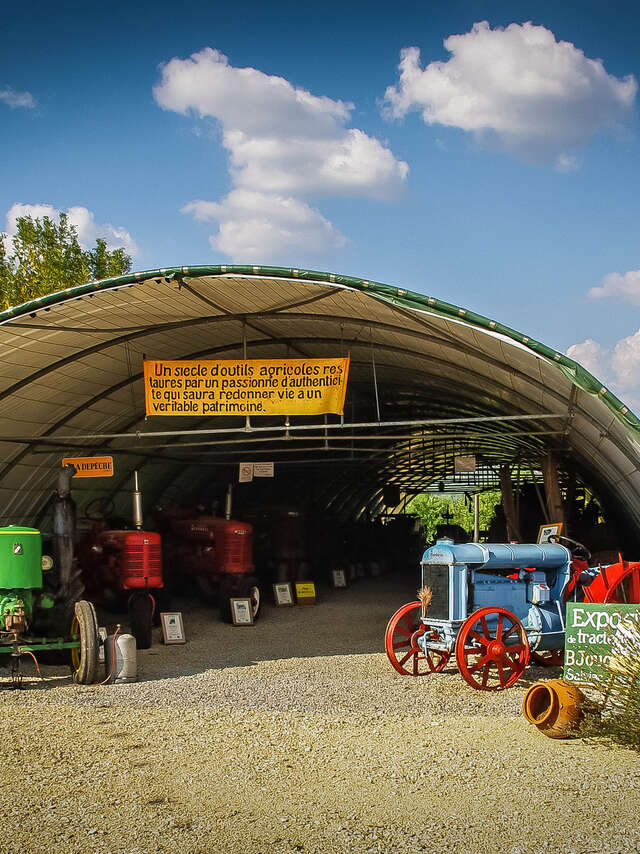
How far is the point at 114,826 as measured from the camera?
14.0 feet

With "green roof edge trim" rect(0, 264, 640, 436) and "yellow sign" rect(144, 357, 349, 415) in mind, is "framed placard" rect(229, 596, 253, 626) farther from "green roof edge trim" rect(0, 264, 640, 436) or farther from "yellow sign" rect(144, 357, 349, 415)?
"green roof edge trim" rect(0, 264, 640, 436)

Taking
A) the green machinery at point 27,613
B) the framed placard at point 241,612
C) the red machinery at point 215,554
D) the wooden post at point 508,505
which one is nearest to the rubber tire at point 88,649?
the green machinery at point 27,613

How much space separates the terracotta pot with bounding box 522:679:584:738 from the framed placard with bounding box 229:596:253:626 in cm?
769

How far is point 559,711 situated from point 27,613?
5.17 m

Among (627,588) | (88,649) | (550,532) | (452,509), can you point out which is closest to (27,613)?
(88,649)

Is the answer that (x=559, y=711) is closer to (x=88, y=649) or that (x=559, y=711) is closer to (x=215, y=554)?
(x=88, y=649)

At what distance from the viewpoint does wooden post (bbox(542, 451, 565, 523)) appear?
1466 cm

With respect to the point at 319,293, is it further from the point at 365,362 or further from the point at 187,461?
the point at 187,461

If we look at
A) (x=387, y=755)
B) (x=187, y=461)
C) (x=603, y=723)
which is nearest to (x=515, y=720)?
(x=603, y=723)

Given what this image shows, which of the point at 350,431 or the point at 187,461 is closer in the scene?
the point at 187,461

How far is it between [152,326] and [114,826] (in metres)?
8.49

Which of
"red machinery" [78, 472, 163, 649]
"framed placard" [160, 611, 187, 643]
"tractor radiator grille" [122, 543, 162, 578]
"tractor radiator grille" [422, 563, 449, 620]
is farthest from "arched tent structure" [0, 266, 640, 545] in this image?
"framed placard" [160, 611, 187, 643]

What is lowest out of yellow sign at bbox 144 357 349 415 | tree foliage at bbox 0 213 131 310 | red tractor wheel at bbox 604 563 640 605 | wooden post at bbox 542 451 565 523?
red tractor wheel at bbox 604 563 640 605

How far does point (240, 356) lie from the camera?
15.5 m
